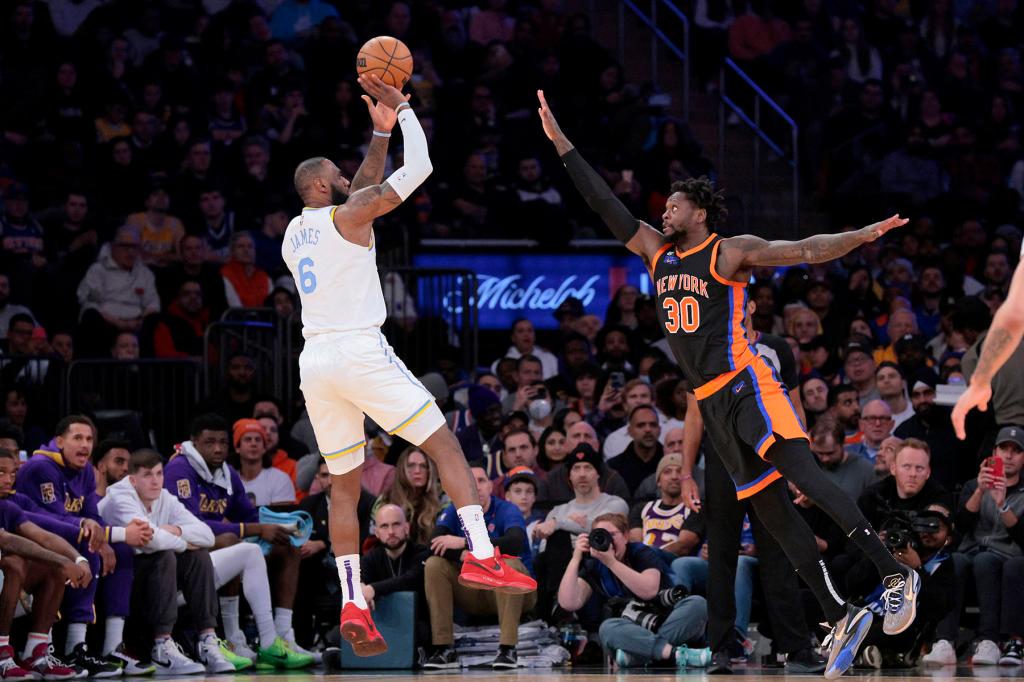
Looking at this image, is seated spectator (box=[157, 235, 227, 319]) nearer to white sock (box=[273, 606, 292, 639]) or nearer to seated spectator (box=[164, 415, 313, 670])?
seated spectator (box=[164, 415, 313, 670])

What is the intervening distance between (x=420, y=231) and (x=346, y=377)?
25.8ft

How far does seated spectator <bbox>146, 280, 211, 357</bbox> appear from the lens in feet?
46.6

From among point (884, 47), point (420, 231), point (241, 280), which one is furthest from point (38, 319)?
point (884, 47)

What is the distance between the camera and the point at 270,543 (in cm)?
1100

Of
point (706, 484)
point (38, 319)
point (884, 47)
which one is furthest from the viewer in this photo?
point (884, 47)

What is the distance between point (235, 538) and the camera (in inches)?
428

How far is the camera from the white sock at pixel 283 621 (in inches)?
431

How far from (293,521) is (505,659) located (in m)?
1.85

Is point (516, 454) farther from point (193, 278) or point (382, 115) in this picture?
point (193, 278)

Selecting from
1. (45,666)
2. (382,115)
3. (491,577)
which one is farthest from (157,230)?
(491,577)

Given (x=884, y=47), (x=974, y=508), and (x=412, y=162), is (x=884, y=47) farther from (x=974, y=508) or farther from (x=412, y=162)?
(x=412, y=162)

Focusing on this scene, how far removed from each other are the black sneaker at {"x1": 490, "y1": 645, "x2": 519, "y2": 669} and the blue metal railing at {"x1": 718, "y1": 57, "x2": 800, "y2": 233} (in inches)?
350

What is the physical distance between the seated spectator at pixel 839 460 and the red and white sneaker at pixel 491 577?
142 inches

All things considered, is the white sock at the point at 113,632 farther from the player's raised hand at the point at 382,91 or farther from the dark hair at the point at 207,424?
the player's raised hand at the point at 382,91
